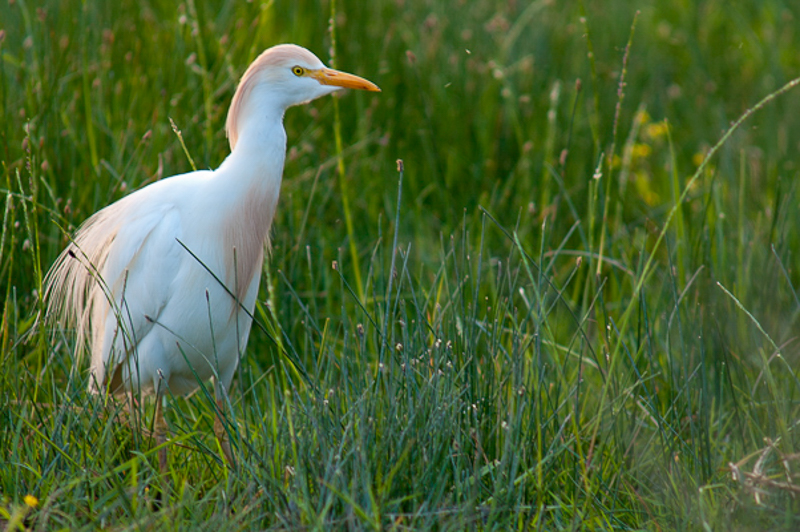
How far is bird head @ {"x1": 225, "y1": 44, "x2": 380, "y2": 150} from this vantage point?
227 centimetres

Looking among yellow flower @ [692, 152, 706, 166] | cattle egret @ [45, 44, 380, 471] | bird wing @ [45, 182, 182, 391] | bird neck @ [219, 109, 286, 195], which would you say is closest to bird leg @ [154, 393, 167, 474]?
cattle egret @ [45, 44, 380, 471]

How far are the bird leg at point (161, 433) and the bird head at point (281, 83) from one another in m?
0.81

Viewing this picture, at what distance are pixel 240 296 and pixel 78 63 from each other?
5.50 ft

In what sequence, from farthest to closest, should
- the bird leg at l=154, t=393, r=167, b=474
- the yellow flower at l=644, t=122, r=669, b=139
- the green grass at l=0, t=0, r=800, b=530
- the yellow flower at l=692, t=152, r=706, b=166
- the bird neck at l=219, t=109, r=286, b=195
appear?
the yellow flower at l=692, t=152, r=706, b=166 < the yellow flower at l=644, t=122, r=669, b=139 < the bird neck at l=219, t=109, r=286, b=195 < the bird leg at l=154, t=393, r=167, b=474 < the green grass at l=0, t=0, r=800, b=530

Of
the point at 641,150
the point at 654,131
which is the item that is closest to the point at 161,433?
the point at 641,150

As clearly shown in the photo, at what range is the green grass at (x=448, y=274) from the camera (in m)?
1.82

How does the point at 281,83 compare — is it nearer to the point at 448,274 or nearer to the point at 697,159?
the point at 448,274

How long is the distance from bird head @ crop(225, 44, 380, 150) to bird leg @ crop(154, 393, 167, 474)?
81 centimetres

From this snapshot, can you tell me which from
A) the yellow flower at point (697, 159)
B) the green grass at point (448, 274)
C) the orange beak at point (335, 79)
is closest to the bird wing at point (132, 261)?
the green grass at point (448, 274)

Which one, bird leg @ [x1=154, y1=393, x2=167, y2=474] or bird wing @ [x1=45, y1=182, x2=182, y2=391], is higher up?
bird wing @ [x1=45, y1=182, x2=182, y2=391]

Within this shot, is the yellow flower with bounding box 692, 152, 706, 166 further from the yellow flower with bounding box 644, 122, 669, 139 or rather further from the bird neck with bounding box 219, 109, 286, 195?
the bird neck with bounding box 219, 109, 286, 195

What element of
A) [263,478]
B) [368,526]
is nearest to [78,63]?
[263,478]

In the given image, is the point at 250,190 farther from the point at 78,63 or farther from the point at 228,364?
the point at 78,63

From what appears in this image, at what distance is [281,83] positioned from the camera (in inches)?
89.7
